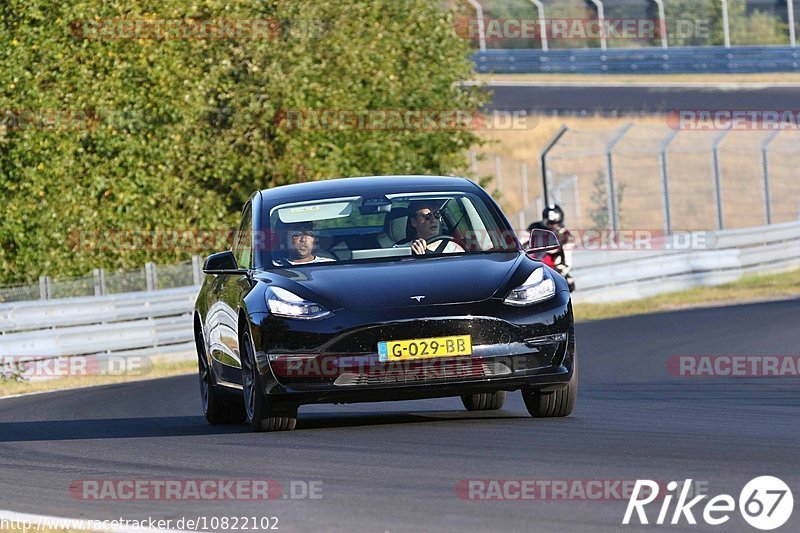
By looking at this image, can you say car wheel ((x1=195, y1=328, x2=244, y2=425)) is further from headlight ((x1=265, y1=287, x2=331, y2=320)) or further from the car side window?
headlight ((x1=265, y1=287, x2=331, y2=320))

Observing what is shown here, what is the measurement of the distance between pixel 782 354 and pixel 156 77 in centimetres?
1305

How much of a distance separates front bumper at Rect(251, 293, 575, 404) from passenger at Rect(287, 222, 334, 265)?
80cm

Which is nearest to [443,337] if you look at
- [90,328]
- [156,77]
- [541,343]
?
[541,343]

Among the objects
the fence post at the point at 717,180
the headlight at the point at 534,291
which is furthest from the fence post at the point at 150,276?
the headlight at the point at 534,291

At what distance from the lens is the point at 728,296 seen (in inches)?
1074

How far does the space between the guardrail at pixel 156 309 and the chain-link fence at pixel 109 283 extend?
18.8 inches

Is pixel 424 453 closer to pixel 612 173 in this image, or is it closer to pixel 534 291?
pixel 534 291

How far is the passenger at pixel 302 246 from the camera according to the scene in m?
10.1

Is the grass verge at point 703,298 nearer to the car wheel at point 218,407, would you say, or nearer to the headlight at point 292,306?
the car wheel at point 218,407

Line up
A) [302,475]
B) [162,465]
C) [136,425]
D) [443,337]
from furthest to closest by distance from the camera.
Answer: [136,425] → [443,337] → [162,465] → [302,475]

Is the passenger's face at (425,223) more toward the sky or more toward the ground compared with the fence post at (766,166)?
more toward the sky

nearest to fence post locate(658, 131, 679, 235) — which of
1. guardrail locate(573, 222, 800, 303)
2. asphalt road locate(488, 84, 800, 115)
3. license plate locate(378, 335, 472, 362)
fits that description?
guardrail locate(573, 222, 800, 303)

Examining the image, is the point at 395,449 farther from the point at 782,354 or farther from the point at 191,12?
the point at 191,12

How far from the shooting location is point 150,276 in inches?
Answer: 896
